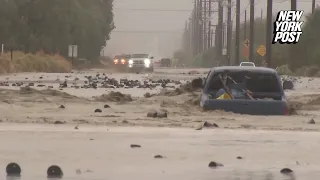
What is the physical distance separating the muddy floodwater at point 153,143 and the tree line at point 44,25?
247ft

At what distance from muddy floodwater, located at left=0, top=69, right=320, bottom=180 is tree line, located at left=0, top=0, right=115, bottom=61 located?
247ft

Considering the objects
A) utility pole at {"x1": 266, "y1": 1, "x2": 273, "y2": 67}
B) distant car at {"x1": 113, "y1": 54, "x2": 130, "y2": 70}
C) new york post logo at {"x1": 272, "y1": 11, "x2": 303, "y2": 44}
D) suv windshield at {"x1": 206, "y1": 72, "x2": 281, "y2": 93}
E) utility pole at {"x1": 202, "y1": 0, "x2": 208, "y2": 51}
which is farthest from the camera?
utility pole at {"x1": 202, "y1": 0, "x2": 208, "y2": 51}

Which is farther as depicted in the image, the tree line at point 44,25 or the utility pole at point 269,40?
the tree line at point 44,25

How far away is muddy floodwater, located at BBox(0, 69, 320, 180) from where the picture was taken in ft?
35.1

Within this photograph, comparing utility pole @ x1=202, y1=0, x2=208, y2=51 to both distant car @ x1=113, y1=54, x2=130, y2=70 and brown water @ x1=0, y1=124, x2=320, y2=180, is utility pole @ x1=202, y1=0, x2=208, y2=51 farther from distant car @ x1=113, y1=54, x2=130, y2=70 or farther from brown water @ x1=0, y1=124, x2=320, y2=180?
brown water @ x1=0, y1=124, x2=320, y2=180

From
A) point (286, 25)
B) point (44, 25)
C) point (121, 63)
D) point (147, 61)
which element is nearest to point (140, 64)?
point (147, 61)

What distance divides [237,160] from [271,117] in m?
8.57

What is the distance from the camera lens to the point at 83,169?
1072 centimetres

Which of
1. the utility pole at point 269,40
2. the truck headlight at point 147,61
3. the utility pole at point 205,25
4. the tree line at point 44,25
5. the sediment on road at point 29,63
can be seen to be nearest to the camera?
the sediment on road at point 29,63

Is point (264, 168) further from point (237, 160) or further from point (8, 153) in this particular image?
point (8, 153)

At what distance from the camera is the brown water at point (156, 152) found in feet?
34.7

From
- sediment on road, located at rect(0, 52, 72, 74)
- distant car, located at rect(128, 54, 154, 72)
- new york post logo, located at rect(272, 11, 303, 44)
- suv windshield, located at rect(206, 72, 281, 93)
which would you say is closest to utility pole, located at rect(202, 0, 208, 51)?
distant car, located at rect(128, 54, 154, 72)

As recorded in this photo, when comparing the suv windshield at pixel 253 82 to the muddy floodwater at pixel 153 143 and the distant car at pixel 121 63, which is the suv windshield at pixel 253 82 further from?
the distant car at pixel 121 63

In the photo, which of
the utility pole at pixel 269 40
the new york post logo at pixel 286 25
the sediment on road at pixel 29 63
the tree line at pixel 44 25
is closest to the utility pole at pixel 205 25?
the tree line at pixel 44 25
